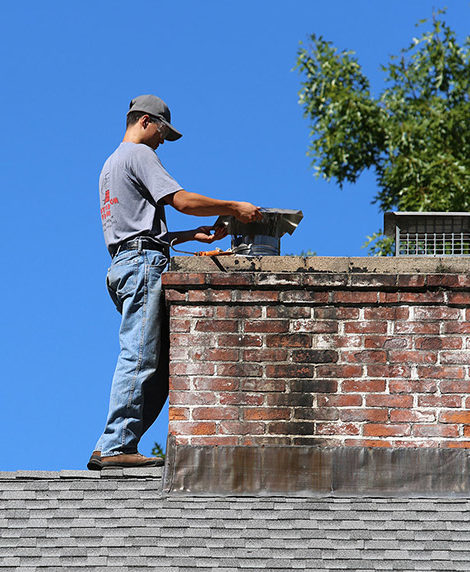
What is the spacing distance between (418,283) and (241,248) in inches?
41.3

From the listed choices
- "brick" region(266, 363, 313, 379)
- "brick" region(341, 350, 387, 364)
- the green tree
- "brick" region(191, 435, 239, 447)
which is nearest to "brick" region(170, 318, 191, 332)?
"brick" region(266, 363, 313, 379)

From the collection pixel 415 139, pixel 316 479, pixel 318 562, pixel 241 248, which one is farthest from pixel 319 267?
pixel 415 139

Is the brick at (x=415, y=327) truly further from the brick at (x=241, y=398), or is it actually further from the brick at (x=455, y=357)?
the brick at (x=241, y=398)

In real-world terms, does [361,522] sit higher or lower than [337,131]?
lower

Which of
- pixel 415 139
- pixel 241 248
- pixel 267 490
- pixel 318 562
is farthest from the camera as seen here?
pixel 415 139

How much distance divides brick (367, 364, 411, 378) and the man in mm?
1111

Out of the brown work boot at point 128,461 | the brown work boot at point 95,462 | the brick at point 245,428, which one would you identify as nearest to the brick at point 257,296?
the brick at point 245,428

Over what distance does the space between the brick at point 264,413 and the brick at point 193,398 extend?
0.19 m

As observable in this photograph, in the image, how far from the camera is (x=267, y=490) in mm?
6043

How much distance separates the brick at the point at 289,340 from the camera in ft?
20.5

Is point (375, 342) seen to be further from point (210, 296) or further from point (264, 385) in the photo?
point (210, 296)

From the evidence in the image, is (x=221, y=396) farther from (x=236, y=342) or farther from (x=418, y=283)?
(x=418, y=283)

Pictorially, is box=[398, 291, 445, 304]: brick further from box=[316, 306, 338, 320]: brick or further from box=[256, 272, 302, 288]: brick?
box=[256, 272, 302, 288]: brick

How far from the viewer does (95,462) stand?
6.37 metres
